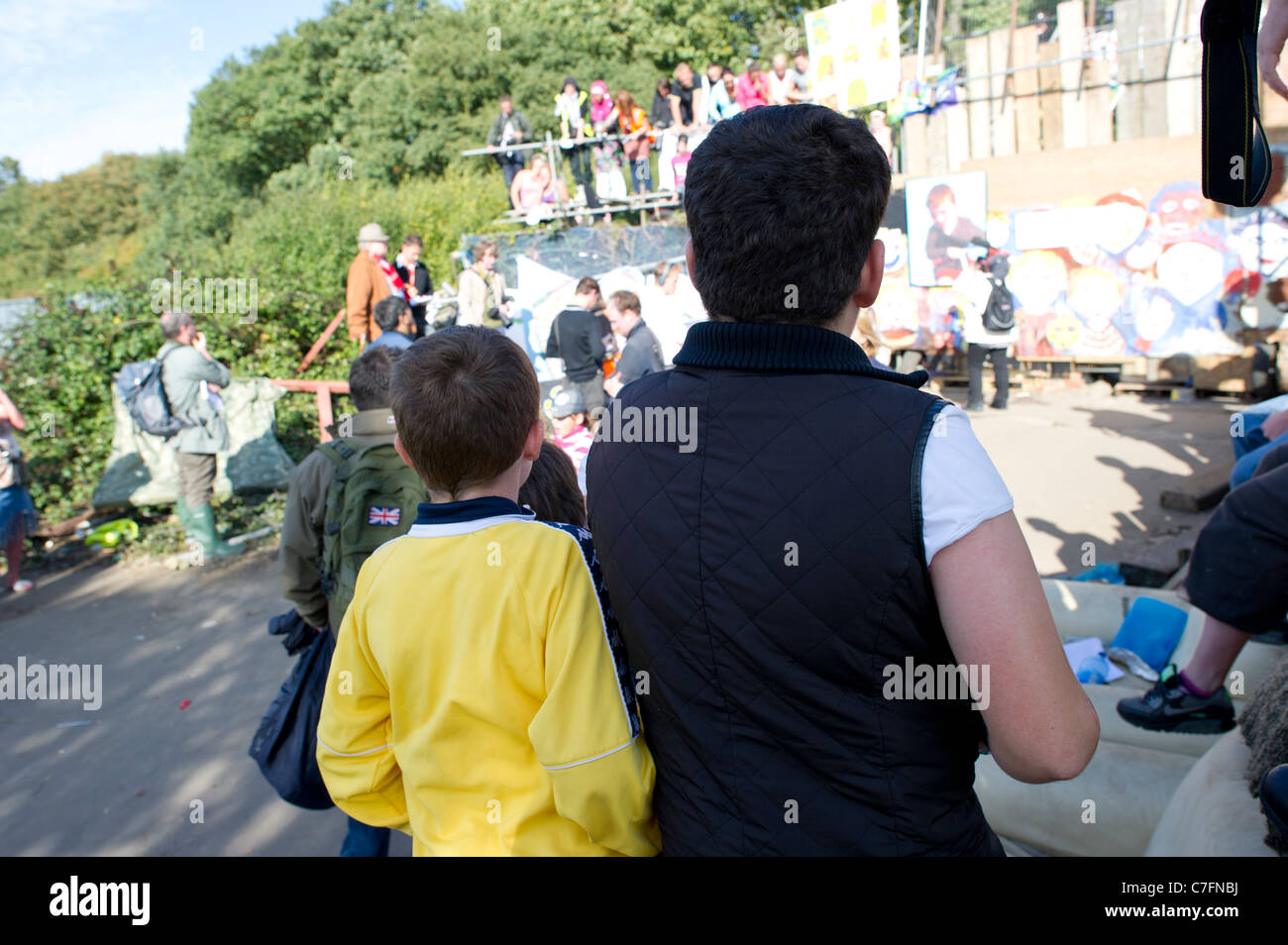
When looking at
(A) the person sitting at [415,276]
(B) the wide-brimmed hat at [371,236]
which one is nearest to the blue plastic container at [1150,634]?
(B) the wide-brimmed hat at [371,236]

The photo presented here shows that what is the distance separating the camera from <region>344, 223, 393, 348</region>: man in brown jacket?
27.7ft

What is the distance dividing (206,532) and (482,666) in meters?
7.00

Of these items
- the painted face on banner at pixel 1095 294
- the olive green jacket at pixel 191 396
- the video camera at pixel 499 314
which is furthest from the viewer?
the painted face on banner at pixel 1095 294

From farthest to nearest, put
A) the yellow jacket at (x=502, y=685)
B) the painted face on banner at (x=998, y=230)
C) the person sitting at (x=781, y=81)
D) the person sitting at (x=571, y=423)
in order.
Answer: the person sitting at (x=781, y=81) → the painted face on banner at (x=998, y=230) → the person sitting at (x=571, y=423) → the yellow jacket at (x=502, y=685)

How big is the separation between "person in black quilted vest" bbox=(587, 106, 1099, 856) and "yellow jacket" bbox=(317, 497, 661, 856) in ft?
0.46

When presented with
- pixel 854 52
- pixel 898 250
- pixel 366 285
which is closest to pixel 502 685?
pixel 366 285

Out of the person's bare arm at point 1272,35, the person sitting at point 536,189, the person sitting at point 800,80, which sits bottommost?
the person's bare arm at point 1272,35

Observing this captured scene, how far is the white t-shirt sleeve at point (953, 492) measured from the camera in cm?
115

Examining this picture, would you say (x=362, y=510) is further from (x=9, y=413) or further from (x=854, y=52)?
(x=854, y=52)

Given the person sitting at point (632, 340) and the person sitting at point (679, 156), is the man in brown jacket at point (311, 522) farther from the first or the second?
the person sitting at point (679, 156)

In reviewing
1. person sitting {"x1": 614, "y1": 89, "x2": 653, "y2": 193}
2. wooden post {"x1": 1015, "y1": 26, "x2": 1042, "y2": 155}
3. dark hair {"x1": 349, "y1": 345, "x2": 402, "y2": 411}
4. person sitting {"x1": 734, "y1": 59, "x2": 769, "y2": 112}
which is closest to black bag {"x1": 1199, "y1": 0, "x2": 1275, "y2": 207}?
dark hair {"x1": 349, "y1": 345, "x2": 402, "y2": 411}

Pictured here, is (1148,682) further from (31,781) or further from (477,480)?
(31,781)
